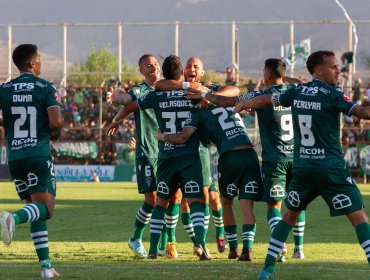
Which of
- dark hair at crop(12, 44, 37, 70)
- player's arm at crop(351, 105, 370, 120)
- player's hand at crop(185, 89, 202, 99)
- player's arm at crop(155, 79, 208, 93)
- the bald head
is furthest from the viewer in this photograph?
the bald head

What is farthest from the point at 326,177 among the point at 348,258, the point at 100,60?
the point at 100,60

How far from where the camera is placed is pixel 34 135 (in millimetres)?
11938

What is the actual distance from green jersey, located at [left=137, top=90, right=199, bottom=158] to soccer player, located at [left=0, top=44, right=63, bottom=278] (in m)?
2.23

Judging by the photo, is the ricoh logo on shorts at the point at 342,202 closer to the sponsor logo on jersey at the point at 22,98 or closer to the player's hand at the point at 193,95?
the player's hand at the point at 193,95

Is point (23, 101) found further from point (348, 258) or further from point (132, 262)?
point (348, 258)

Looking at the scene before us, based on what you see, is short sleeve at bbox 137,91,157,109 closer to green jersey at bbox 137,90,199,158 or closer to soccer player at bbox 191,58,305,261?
green jersey at bbox 137,90,199,158

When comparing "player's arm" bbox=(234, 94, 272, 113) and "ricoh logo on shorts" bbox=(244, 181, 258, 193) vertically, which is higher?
"player's arm" bbox=(234, 94, 272, 113)

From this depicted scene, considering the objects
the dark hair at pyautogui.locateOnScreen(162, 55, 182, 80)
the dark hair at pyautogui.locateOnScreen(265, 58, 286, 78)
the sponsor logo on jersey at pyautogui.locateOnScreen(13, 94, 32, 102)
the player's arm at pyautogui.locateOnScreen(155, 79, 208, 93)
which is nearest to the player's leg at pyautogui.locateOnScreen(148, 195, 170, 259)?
the player's arm at pyautogui.locateOnScreen(155, 79, 208, 93)

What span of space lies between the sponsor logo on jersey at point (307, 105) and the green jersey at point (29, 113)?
257 centimetres

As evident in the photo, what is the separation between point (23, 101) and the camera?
11914 mm

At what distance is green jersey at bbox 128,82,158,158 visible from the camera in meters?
15.2

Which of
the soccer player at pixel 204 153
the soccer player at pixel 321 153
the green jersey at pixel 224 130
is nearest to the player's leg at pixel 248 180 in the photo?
the green jersey at pixel 224 130

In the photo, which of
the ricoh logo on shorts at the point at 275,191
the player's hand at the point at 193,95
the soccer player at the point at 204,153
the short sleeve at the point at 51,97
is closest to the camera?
the short sleeve at the point at 51,97

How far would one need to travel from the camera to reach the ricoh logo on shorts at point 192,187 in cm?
1392
